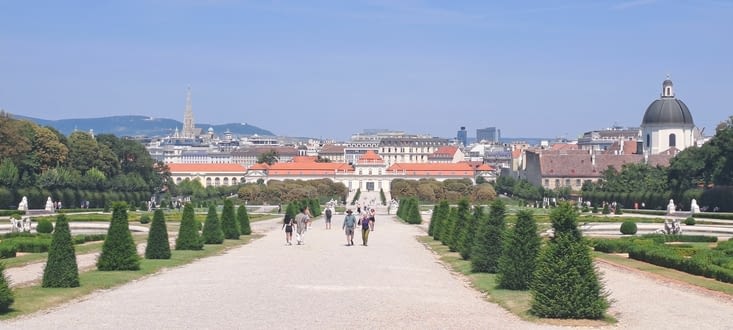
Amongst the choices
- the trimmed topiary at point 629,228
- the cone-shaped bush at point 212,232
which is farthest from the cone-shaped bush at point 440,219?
the cone-shaped bush at point 212,232

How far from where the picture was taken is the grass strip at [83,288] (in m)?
15.6

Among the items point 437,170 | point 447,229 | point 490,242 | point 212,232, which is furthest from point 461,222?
point 437,170

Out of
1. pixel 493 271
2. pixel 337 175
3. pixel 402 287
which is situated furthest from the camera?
pixel 337 175

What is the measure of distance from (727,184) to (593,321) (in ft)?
171

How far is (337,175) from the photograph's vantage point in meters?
155

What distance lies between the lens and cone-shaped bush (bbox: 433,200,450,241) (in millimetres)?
35878

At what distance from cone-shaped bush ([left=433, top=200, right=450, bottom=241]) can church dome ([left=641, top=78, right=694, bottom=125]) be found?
8818 centimetres

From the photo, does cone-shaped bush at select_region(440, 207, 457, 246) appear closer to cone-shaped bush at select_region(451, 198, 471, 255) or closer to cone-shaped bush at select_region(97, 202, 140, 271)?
cone-shaped bush at select_region(451, 198, 471, 255)

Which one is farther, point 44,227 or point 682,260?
point 44,227

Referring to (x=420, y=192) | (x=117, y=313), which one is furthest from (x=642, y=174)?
(x=117, y=313)

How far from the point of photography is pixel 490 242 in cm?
2219

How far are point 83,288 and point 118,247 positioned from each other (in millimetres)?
3625

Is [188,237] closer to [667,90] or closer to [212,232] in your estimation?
[212,232]

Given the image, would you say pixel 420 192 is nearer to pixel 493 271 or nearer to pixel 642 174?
pixel 642 174
